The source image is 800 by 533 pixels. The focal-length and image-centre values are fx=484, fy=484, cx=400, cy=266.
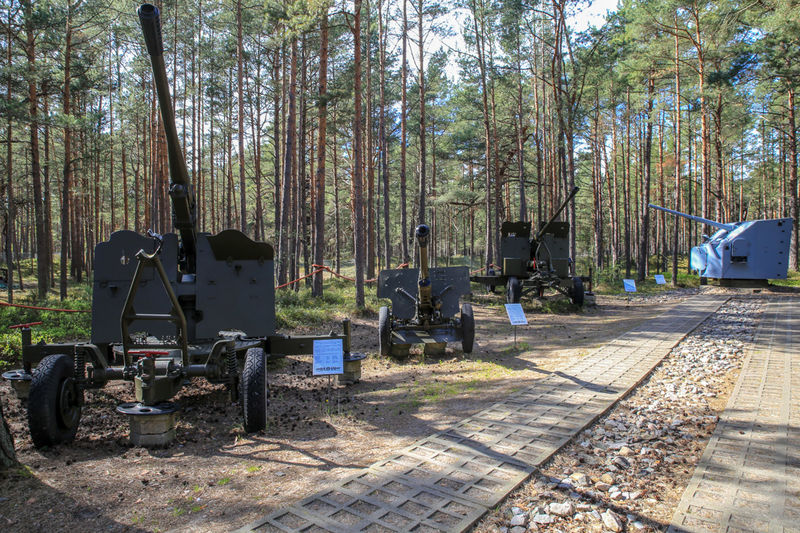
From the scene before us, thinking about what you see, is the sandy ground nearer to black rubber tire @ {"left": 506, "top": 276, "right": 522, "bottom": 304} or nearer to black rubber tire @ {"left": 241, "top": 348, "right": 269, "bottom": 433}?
black rubber tire @ {"left": 241, "top": 348, "right": 269, "bottom": 433}

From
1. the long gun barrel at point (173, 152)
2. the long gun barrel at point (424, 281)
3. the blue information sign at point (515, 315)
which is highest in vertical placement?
the long gun barrel at point (173, 152)

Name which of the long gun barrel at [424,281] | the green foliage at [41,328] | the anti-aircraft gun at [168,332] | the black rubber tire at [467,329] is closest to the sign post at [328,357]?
the anti-aircraft gun at [168,332]

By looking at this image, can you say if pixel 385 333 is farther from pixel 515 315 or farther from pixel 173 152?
pixel 173 152

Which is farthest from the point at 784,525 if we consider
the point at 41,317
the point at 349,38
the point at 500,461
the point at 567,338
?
the point at 349,38

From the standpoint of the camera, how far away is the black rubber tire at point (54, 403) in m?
3.89

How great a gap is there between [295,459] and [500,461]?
1.62 m

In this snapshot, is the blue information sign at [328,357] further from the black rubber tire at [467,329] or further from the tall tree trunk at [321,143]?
the tall tree trunk at [321,143]

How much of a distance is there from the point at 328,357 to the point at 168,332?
7.30 ft

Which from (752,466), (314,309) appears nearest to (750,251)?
(314,309)

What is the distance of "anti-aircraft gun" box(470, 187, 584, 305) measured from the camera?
544 inches

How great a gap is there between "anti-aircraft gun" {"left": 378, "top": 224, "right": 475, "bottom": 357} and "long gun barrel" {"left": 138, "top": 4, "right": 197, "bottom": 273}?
135 inches

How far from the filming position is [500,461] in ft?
12.1

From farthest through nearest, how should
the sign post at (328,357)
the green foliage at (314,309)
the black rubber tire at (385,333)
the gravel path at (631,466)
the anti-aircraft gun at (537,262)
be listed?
the anti-aircraft gun at (537,262) → the green foliage at (314,309) → the black rubber tire at (385,333) → the sign post at (328,357) → the gravel path at (631,466)

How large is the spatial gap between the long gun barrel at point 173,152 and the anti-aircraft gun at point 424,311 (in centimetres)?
342
